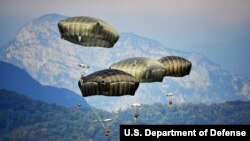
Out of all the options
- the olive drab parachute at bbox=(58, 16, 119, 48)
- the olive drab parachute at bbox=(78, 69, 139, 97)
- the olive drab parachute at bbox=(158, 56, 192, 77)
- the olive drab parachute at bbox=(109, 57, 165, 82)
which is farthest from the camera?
the olive drab parachute at bbox=(158, 56, 192, 77)

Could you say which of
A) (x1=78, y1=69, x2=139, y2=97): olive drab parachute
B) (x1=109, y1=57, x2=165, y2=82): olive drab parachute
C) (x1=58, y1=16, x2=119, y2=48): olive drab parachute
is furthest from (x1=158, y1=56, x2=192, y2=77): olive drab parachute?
(x1=78, y1=69, x2=139, y2=97): olive drab parachute

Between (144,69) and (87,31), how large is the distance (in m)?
9.44

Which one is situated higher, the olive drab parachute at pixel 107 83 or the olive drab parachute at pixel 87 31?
the olive drab parachute at pixel 87 31

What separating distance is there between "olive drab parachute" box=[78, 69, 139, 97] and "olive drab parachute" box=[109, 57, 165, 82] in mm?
7953

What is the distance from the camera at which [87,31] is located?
→ 86875 mm

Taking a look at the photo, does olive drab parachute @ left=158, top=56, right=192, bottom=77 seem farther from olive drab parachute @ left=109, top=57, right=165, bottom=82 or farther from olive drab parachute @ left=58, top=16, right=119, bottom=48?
olive drab parachute @ left=58, top=16, right=119, bottom=48

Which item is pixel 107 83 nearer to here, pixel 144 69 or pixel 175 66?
pixel 144 69

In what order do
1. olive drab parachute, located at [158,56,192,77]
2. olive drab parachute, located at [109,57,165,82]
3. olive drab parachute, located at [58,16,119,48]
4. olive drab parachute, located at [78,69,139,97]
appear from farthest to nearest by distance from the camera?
olive drab parachute, located at [158,56,192,77]
olive drab parachute, located at [109,57,165,82]
olive drab parachute, located at [58,16,119,48]
olive drab parachute, located at [78,69,139,97]

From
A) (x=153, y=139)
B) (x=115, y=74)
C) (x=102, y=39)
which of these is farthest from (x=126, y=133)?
(x=102, y=39)

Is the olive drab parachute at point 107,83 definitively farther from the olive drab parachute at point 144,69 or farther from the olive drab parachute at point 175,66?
the olive drab parachute at point 175,66

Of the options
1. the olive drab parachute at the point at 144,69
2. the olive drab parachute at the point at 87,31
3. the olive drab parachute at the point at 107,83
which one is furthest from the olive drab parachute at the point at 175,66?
Result: the olive drab parachute at the point at 107,83

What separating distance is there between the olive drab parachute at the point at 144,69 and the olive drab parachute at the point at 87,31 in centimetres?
426

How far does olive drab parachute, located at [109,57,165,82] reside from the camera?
90500 mm

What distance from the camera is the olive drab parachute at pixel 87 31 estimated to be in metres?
86.8
